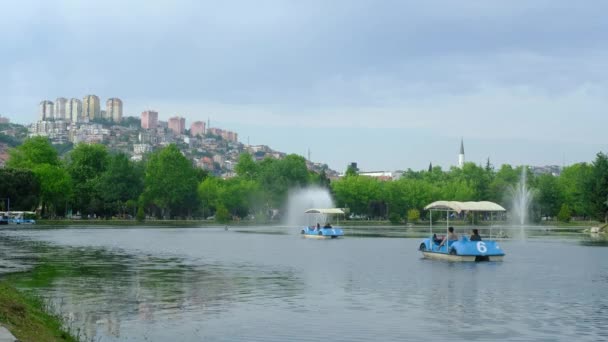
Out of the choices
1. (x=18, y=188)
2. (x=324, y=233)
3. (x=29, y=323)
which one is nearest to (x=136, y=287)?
(x=29, y=323)

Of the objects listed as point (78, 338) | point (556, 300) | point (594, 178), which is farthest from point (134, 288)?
point (594, 178)

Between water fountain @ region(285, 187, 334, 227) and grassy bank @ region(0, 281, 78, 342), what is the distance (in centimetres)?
15840

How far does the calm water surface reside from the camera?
2161 cm

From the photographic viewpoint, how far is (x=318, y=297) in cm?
2975

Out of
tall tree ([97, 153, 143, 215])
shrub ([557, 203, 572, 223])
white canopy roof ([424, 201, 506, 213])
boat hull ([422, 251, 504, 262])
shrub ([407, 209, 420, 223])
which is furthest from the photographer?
shrub ([407, 209, 420, 223])

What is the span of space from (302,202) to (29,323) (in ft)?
549

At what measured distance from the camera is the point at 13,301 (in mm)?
20781

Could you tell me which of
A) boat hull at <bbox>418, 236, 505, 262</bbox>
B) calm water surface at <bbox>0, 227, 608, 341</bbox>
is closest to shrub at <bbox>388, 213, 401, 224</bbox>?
calm water surface at <bbox>0, 227, 608, 341</bbox>

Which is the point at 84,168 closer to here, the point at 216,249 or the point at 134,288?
the point at 216,249

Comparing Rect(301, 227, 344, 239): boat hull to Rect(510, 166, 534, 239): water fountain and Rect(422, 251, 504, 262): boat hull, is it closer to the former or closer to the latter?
Rect(422, 251, 504, 262): boat hull

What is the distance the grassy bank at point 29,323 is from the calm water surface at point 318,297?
3.41 feet

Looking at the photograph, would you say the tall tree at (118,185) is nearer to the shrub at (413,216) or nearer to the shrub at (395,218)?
the shrub at (395,218)

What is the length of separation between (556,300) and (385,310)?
773 centimetres

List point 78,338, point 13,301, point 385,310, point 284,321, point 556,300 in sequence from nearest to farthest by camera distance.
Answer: point 78,338 → point 13,301 → point 284,321 → point 385,310 → point 556,300
